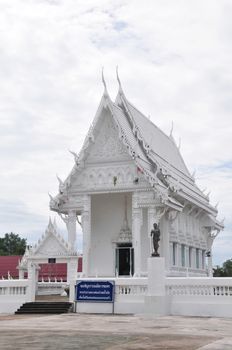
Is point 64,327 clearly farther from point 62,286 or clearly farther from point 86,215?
point 86,215

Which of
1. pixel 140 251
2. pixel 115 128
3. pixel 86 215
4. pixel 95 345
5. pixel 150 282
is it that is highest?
pixel 115 128

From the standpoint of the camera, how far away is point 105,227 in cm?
2861

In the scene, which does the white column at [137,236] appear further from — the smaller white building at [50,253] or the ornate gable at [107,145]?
the smaller white building at [50,253]

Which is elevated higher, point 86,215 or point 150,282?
point 86,215

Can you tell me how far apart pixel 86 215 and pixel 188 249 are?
7.24 metres

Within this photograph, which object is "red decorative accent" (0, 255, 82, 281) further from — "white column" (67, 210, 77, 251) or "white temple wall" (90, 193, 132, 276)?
"white column" (67, 210, 77, 251)

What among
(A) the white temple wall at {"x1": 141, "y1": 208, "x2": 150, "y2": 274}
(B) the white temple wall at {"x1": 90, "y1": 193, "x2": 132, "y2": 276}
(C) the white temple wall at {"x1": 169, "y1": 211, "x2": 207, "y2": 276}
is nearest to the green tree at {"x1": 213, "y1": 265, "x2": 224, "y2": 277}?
(C) the white temple wall at {"x1": 169, "y1": 211, "x2": 207, "y2": 276}

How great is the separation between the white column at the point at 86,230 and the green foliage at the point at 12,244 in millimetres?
39517

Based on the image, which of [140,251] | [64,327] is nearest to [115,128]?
[140,251]

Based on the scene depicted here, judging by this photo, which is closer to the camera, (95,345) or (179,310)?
(95,345)

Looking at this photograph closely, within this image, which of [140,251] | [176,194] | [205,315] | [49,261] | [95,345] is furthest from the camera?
[176,194]

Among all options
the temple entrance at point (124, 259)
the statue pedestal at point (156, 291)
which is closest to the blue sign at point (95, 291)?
the statue pedestal at point (156, 291)

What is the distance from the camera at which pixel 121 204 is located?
28625mm

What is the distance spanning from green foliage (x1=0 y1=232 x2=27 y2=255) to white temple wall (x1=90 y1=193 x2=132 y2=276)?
38.2 m
